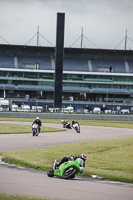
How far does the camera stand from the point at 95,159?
1783cm

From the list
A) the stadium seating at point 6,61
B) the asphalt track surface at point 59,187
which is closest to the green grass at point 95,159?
the asphalt track surface at point 59,187

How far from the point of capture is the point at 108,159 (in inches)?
708

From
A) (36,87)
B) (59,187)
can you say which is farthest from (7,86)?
(59,187)

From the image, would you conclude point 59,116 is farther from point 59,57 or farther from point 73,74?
point 73,74

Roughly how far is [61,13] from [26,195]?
232ft

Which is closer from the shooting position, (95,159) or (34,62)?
(95,159)

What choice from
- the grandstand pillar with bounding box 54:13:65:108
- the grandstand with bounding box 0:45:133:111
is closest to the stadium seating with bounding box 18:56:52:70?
the grandstand with bounding box 0:45:133:111

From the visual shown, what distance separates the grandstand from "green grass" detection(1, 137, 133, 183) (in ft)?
276

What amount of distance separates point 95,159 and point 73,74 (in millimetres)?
91306

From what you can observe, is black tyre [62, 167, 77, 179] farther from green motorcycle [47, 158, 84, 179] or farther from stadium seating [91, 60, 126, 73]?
stadium seating [91, 60, 126, 73]

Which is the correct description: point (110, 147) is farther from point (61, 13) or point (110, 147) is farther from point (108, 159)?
point (61, 13)

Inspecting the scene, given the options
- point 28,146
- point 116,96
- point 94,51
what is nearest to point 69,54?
point 94,51

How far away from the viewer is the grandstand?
107m

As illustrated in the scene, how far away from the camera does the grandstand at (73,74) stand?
10731 cm
